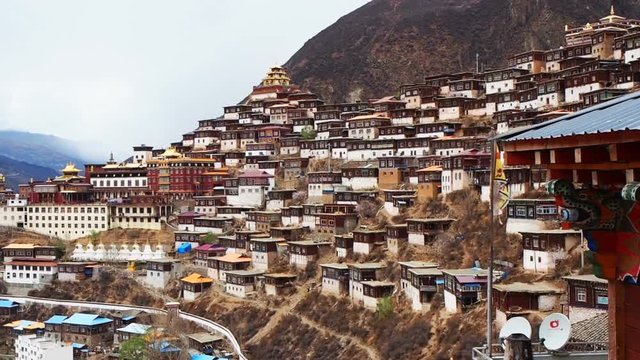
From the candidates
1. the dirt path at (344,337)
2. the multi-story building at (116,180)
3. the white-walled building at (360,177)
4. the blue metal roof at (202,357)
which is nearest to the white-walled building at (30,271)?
the multi-story building at (116,180)

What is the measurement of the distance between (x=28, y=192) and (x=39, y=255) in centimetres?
1343

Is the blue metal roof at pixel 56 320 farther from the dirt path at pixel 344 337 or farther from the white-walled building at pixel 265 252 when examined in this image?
the dirt path at pixel 344 337

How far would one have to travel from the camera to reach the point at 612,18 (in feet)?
247

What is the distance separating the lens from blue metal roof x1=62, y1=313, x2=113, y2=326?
168 ft

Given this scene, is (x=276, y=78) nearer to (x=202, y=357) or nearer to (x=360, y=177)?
(x=360, y=177)

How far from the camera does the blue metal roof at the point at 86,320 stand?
51.2 meters

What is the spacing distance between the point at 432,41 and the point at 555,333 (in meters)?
109

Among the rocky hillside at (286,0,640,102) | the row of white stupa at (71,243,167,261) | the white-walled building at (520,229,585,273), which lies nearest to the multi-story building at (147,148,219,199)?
the row of white stupa at (71,243,167,261)

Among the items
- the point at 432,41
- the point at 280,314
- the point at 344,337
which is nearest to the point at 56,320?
the point at 280,314

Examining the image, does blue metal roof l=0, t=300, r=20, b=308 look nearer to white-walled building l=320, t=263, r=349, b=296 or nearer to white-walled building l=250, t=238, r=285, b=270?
white-walled building l=250, t=238, r=285, b=270

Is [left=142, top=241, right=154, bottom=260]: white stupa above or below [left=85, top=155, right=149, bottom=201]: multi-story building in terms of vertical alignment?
below

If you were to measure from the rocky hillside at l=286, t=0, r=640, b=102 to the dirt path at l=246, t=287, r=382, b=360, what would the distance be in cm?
6863

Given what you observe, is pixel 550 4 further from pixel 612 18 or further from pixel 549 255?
pixel 549 255

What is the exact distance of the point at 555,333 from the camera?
1302 centimetres
